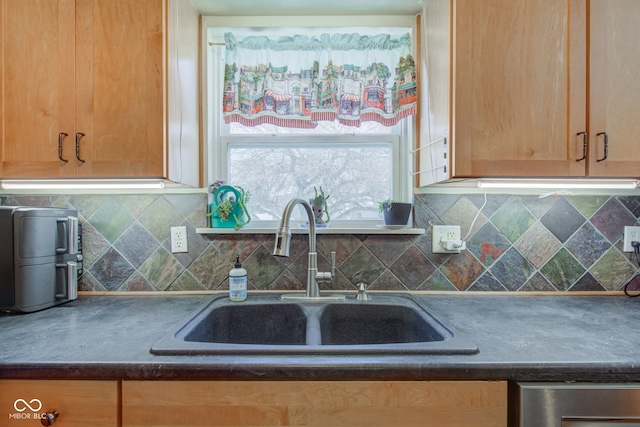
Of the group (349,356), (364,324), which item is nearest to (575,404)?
(349,356)

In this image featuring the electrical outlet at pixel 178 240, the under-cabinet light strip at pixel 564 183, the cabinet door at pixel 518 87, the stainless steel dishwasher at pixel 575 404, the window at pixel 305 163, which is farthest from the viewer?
the window at pixel 305 163

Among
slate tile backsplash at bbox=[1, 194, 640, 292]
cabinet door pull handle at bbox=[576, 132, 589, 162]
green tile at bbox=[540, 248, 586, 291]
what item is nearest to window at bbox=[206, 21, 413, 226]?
slate tile backsplash at bbox=[1, 194, 640, 292]

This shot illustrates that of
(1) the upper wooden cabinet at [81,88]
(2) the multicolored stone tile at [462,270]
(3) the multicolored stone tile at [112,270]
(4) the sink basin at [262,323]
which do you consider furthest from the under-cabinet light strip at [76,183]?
(2) the multicolored stone tile at [462,270]

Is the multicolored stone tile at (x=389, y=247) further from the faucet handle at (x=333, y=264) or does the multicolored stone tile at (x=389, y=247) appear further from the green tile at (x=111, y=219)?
the green tile at (x=111, y=219)

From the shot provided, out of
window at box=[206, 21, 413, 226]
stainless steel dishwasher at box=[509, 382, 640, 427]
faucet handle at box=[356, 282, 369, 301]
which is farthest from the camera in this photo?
window at box=[206, 21, 413, 226]

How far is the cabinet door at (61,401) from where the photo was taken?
30.7 inches

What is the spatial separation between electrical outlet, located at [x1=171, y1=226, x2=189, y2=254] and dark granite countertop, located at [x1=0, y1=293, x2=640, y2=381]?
33 centimetres

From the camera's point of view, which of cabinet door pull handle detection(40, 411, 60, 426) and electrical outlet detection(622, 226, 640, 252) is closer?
cabinet door pull handle detection(40, 411, 60, 426)

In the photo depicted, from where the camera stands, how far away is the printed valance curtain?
145cm

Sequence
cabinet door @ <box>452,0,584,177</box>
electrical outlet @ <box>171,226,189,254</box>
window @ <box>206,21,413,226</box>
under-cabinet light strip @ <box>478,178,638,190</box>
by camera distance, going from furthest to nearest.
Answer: window @ <box>206,21,413,226</box> → electrical outlet @ <box>171,226,189,254</box> → under-cabinet light strip @ <box>478,178,638,190</box> → cabinet door @ <box>452,0,584,177</box>

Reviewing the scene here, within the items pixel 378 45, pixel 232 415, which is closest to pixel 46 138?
pixel 232 415

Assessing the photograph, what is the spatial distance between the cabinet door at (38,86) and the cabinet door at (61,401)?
691 mm

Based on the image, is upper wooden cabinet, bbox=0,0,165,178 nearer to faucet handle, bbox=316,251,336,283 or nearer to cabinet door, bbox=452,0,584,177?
faucet handle, bbox=316,251,336,283

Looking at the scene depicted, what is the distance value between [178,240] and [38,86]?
74 cm
